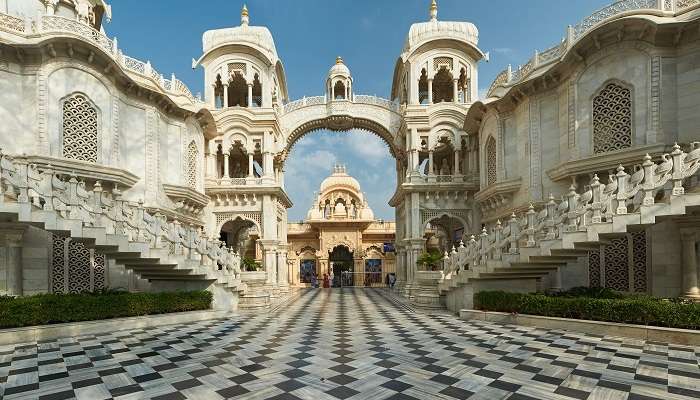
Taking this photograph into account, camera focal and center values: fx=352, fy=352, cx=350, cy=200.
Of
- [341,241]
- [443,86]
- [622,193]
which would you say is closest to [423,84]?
[443,86]

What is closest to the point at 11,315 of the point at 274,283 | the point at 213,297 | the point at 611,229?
the point at 213,297

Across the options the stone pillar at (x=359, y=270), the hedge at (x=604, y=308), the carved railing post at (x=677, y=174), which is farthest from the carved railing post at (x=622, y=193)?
the stone pillar at (x=359, y=270)

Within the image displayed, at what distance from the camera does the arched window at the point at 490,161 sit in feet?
59.0

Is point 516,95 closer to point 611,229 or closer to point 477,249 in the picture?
point 477,249

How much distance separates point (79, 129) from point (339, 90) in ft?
58.1

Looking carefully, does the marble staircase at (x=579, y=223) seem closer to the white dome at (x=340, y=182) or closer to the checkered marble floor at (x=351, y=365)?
the checkered marble floor at (x=351, y=365)

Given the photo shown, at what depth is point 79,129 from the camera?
13.6 meters

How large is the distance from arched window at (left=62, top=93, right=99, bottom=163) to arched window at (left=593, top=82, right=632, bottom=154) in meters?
19.2

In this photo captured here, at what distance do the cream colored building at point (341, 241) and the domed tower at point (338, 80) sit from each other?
1060 centimetres

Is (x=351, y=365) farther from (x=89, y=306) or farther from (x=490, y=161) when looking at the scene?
(x=490, y=161)

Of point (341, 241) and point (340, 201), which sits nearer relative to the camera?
point (341, 241)

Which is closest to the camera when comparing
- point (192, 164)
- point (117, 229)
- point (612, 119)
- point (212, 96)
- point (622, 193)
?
point (622, 193)

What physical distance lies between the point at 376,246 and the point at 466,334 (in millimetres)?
24405

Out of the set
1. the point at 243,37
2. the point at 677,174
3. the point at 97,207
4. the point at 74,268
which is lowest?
the point at 74,268
